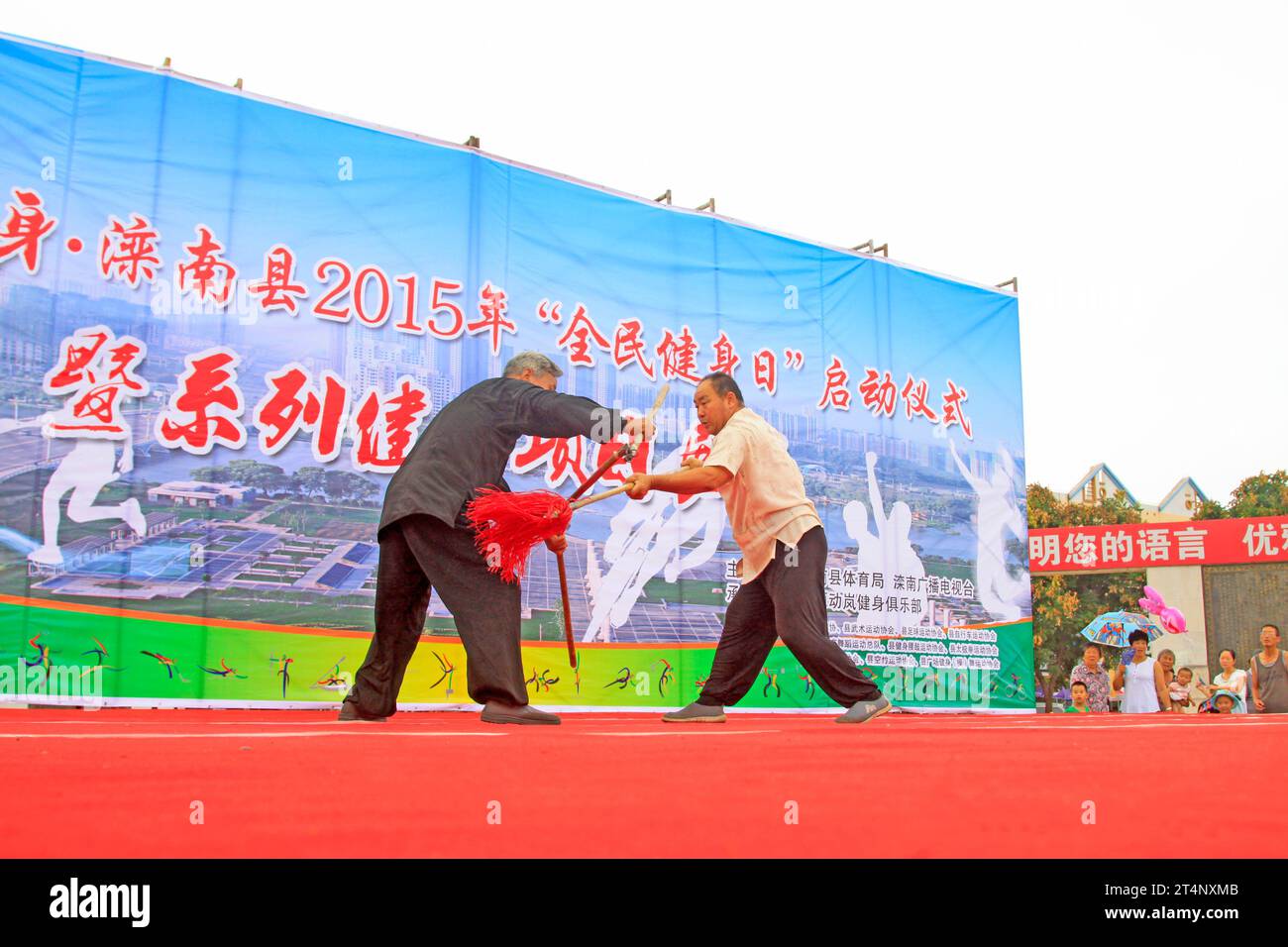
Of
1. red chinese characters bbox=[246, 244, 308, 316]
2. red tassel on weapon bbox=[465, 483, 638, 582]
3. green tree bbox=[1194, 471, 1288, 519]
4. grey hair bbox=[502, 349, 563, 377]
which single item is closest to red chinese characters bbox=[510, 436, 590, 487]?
red chinese characters bbox=[246, 244, 308, 316]

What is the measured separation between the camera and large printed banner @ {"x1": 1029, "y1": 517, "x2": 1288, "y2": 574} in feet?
62.1

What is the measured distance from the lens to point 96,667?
6.30 metres

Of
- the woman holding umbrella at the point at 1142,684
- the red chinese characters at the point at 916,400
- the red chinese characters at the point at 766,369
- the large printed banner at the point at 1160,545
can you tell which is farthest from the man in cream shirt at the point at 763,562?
the large printed banner at the point at 1160,545

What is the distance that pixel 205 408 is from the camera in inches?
267

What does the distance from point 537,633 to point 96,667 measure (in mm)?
2649

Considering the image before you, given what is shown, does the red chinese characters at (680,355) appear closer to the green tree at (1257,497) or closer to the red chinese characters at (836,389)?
the red chinese characters at (836,389)

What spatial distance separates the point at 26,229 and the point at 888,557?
6719 mm

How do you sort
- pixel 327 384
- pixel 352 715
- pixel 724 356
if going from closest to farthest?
1. pixel 352 715
2. pixel 327 384
3. pixel 724 356

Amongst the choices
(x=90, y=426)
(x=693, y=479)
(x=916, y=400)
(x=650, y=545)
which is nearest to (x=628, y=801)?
(x=693, y=479)

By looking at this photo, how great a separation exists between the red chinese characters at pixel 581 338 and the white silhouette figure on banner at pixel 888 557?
2635mm

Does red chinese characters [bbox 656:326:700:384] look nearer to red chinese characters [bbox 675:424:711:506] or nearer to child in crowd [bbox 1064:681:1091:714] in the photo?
red chinese characters [bbox 675:424:711:506]

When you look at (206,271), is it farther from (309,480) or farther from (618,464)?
(618,464)
